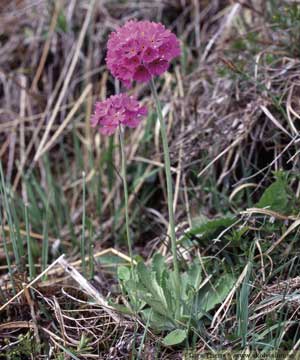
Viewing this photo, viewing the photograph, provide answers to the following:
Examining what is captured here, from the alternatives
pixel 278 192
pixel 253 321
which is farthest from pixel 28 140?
pixel 253 321

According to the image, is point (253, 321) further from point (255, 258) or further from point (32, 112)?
point (32, 112)

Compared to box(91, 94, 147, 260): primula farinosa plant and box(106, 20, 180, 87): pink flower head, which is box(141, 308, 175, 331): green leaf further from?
box(106, 20, 180, 87): pink flower head

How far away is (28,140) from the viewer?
3098mm

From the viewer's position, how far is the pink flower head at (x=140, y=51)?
1554 mm

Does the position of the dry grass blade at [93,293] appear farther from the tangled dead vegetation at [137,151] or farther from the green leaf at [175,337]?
the green leaf at [175,337]

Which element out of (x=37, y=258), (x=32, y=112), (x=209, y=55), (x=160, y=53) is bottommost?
(x=37, y=258)

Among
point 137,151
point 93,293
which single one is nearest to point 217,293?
point 93,293

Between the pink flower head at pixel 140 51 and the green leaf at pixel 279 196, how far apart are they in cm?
60

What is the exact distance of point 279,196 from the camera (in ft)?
6.48

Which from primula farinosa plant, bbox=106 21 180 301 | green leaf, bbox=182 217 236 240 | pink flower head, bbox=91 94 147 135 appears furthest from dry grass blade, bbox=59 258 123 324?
primula farinosa plant, bbox=106 21 180 301

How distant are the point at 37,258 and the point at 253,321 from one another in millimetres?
1061

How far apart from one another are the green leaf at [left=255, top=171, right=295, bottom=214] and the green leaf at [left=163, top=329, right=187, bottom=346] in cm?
52

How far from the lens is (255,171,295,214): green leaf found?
1961mm

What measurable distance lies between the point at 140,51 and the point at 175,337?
770 mm
